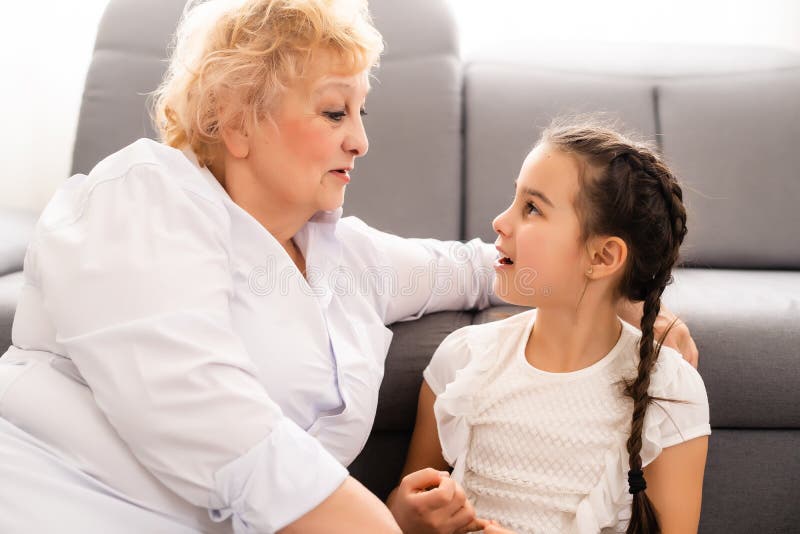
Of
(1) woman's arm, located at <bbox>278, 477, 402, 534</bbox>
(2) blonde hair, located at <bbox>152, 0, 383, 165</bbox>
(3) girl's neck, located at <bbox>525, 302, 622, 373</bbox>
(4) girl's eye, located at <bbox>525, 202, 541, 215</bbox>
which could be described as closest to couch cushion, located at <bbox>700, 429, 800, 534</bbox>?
(3) girl's neck, located at <bbox>525, 302, 622, 373</bbox>

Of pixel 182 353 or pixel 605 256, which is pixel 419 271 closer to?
pixel 605 256

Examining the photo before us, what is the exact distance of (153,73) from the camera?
6.87ft

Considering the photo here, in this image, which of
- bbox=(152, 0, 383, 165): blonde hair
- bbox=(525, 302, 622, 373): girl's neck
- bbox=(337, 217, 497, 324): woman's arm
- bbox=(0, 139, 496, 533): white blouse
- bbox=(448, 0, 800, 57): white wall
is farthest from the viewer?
bbox=(448, 0, 800, 57): white wall

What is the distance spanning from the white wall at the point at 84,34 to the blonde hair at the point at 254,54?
1.42 meters

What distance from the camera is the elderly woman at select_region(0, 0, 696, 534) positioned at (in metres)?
0.93

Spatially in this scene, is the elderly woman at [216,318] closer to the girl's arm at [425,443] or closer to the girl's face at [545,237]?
the girl's arm at [425,443]

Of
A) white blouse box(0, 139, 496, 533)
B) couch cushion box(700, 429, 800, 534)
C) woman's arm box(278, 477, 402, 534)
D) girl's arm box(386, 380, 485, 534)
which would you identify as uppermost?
white blouse box(0, 139, 496, 533)

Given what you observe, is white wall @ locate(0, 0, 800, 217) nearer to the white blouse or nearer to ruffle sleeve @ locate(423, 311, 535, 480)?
ruffle sleeve @ locate(423, 311, 535, 480)

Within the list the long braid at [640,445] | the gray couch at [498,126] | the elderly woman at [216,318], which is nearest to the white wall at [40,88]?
the gray couch at [498,126]

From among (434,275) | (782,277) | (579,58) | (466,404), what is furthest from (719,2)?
(466,404)

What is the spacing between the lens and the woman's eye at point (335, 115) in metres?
1.20

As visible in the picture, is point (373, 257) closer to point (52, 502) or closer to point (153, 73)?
point (52, 502)

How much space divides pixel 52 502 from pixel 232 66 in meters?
0.62

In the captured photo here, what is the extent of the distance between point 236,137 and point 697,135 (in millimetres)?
1331
